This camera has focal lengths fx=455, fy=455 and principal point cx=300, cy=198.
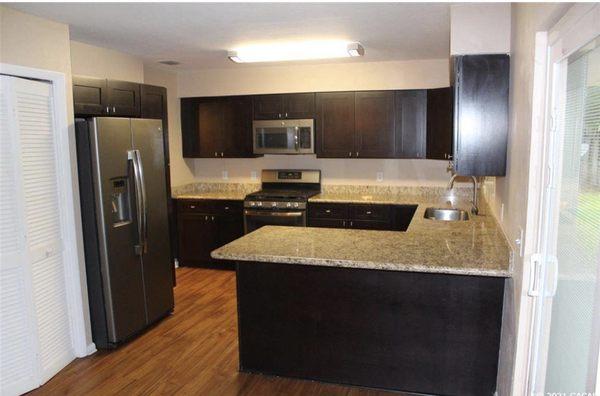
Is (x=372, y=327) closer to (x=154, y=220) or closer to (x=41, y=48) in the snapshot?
(x=154, y=220)

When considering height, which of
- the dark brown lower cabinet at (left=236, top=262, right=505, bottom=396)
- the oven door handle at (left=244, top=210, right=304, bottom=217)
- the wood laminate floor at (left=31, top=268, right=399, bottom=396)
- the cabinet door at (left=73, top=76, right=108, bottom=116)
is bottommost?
the wood laminate floor at (left=31, top=268, right=399, bottom=396)

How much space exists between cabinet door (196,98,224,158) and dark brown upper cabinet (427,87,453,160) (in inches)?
111

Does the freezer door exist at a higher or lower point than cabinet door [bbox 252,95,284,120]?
lower

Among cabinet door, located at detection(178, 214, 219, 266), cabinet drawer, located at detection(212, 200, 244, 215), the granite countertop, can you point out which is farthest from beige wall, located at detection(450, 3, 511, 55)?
cabinet door, located at detection(178, 214, 219, 266)

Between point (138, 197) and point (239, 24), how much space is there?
155 centimetres

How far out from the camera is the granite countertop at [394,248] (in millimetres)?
2463

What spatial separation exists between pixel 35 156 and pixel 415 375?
9.14 ft

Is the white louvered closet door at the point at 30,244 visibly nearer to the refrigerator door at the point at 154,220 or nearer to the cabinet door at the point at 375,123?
the refrigerator door at the point at 154,220

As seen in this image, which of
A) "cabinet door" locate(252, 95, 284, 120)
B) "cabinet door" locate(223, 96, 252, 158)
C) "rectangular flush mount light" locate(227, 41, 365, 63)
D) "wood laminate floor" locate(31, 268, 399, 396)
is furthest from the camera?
"cabinet door" locate(223, 96, 252, 158)

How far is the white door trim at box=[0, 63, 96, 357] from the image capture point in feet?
10.4

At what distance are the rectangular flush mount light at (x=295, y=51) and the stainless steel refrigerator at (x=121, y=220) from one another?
108 centimetres

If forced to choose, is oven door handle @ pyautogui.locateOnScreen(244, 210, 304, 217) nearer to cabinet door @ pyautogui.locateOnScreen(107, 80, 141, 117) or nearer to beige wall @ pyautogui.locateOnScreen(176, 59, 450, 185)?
beige wall @ pyautogui.locateOnScreen(176, 59, 450, 185)

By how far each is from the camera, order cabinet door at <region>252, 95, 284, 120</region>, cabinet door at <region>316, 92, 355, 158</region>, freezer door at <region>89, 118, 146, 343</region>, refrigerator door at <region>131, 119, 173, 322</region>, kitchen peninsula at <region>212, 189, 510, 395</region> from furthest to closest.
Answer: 1. cabinet door at <region>252, 95, 284, 120</region>
2. cabinet door at <region>316, 92, 355, 158</region>
3. refrigerator door at <region>131, 119, 173, 322</region>
4. freezer door at <region>89, 118, 146, 343</region>
5. kitchen peninsula at <region>212, 189, 510, 395</region>

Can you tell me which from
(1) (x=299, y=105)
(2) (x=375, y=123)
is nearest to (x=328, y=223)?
(2) (x=375, y=123)
